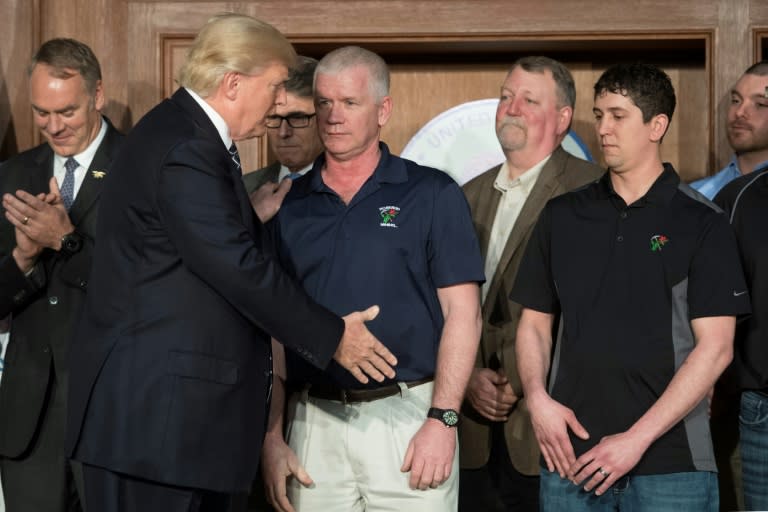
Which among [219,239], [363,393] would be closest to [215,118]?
[219,239]

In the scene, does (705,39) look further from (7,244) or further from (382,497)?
(7,244)

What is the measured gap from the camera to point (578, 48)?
4352 millimetres

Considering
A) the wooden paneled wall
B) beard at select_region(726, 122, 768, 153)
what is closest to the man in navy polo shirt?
the wooden paneled wall

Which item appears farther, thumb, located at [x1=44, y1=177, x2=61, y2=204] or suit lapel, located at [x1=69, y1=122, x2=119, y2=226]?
suit lapel, located at [x1=69, y1=122, x2=119, y2=226]

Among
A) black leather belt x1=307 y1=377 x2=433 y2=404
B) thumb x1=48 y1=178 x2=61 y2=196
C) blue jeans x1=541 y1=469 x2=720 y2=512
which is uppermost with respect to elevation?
thumb x1=48 y1=178 x2=61 y2=196

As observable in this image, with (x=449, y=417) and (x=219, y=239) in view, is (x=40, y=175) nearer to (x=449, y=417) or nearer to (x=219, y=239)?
(x=219, y=239)

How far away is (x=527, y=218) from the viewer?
3496mm

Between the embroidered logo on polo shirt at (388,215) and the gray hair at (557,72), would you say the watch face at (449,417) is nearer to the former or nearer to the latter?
the embroidered logo on polo shirt at (388,215)

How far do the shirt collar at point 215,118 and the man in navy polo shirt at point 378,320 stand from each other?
0.43 meters

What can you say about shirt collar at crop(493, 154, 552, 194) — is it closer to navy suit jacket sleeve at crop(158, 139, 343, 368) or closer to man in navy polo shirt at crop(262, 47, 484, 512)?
man in navy polo shirt at crop(262, 47, 484, 512)

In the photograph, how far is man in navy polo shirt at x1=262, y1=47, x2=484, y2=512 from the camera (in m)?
2.83

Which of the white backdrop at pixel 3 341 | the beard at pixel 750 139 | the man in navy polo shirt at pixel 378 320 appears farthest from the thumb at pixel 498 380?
the white backdrop at pixel 3 341

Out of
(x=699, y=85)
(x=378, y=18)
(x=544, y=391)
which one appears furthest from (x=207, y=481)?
(x=699, y=85)

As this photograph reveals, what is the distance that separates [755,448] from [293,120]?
5.53ft
